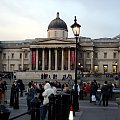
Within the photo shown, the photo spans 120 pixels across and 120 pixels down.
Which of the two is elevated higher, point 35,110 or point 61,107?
point 35,110

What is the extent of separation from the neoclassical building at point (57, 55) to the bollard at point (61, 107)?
289 ft

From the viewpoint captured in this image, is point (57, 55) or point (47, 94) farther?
point (57, 55)

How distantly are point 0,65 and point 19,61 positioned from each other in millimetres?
6251

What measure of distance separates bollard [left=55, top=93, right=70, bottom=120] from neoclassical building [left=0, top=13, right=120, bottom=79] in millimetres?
87954

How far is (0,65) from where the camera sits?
132250 millimetres

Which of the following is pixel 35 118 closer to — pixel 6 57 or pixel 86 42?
pixel 86 42

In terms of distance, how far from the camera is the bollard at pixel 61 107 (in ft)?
50.5

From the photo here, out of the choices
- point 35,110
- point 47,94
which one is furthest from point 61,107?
point 35,110

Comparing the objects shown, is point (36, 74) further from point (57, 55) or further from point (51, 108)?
point (51, 108)

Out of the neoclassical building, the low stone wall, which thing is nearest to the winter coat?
the low stone wall

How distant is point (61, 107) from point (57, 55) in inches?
4001

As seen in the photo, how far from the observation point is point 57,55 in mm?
118000

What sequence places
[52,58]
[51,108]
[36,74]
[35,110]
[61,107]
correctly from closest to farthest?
1. [35,110]
2. [51,108]
3. [61,107]
4. [36,74]
5. [52,58]

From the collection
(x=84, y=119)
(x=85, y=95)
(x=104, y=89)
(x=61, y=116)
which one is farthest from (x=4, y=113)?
(x=85, y=95)
